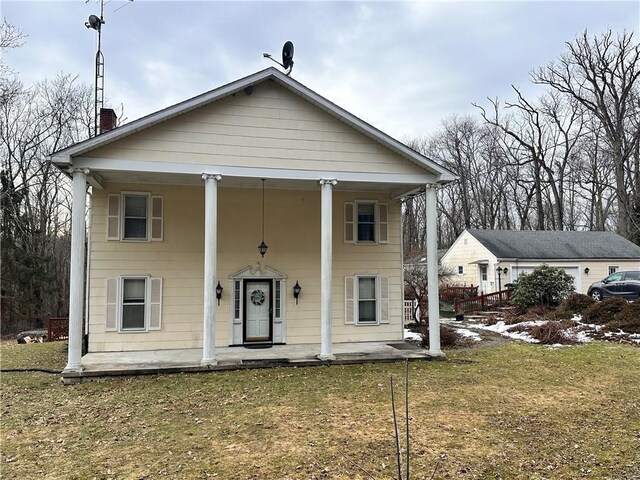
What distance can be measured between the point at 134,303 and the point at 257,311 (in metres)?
3.06

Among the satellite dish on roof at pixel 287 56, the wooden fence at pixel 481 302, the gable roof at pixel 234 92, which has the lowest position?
the wooden fence at pixel 481 302

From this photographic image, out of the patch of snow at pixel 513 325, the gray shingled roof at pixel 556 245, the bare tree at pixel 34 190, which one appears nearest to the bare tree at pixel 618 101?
the gray shingled roof at pixel 556 245

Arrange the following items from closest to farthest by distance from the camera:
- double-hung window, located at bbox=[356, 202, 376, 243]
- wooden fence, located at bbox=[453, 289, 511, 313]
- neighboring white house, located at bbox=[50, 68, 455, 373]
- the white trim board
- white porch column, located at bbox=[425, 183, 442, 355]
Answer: the white trim board < neighboring white house, located at bbox=[50, 68, 455, 373] < white porch column, located at bbox=[425, 183, 442, 355] < double-hung window, located at bbox=[356, 202, 376, 243] < wooden fence, located at bbox=[453, 289, 511, 313]

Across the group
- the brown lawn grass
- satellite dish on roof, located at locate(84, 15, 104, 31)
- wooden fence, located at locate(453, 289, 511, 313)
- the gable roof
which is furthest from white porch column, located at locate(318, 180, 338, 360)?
wooden fence, located at locate(453, 289, 511, 313)

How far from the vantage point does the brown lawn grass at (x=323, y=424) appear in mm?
4586

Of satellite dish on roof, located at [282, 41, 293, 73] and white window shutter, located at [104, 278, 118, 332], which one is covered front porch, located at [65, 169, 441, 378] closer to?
white window shutter, located at [104, 278, 118, 332]

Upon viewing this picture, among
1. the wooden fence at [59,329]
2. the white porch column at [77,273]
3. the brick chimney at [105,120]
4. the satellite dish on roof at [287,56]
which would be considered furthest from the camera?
the wooden fence at [59,329]

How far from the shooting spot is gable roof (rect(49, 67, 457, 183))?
850 centimetres

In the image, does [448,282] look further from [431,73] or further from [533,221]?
[533,221]

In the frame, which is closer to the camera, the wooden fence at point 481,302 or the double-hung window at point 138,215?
the double-hung window at point 138,215

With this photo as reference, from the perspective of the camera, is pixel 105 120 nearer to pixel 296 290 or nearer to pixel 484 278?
pixel 296 290

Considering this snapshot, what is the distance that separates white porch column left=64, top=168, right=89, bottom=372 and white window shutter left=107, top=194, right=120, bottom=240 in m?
1.90

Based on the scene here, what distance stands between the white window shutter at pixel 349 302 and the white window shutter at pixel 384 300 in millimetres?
806

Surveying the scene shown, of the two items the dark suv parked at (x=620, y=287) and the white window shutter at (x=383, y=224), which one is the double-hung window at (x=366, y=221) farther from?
the dark suv parked at (x=620, y=287)
